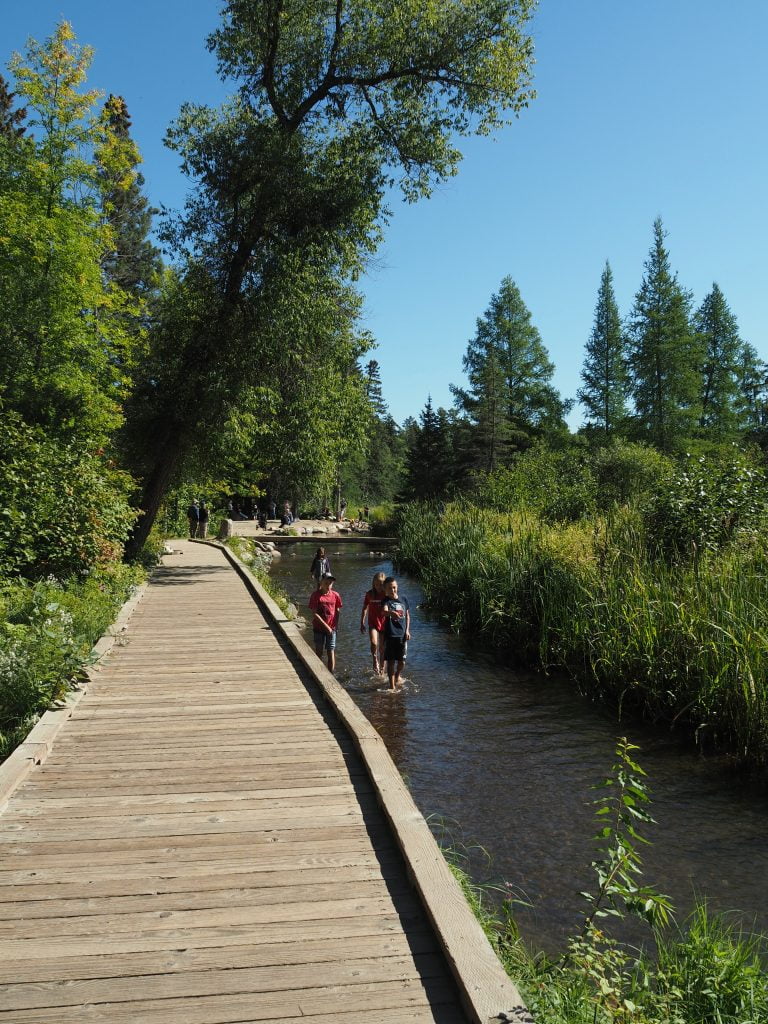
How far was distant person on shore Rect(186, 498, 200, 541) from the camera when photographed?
33438mm

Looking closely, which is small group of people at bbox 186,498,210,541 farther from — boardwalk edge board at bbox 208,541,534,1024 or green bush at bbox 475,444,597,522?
boardwalk edge board at bbox 208,541,534,1024

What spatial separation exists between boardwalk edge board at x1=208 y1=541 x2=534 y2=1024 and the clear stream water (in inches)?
51.2

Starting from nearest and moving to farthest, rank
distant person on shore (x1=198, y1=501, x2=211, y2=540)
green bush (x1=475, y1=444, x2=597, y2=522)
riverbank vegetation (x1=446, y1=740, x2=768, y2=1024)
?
riverbank vegetation (x1=446, y1=740, x2=768, y2=1024) → green bush (x1=475, y1=444, x2=597, y2=522) → distant person on shore (x1=198, y1=501, x2=211, y2=540)

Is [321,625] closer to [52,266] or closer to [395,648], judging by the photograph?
[395,648]

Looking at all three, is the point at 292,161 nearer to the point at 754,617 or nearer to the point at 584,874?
the point at 754,617

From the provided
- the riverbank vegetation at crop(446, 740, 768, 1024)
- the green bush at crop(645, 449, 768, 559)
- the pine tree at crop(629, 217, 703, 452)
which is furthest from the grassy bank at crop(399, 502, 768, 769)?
the pine tree at crop(629, 217, 703, 452)

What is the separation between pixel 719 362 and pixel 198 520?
4075cm

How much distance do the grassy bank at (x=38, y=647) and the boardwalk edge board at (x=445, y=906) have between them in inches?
107

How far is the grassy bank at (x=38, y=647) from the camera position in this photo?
6.27 m

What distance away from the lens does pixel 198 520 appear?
33438mm

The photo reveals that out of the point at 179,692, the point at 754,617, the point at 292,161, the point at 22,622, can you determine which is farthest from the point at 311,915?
the point at 292,161

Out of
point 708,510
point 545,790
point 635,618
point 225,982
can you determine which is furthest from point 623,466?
point 225,982

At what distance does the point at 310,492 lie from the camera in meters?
24.8

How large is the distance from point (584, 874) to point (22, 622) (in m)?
6.06
